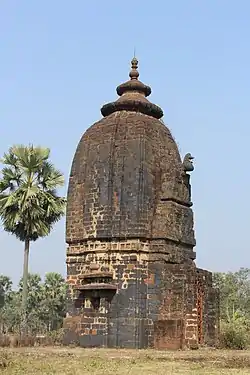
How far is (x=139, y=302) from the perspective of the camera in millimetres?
15922

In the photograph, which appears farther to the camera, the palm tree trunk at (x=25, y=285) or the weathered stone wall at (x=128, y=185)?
the palm tree trunk at (x=25, y=285)

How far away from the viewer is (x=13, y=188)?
21.8 metres

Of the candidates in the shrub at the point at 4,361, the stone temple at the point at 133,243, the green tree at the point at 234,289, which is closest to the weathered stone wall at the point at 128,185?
the stone temple at the point at 133,243

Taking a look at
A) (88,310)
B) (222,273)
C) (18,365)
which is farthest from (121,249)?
(222,273)

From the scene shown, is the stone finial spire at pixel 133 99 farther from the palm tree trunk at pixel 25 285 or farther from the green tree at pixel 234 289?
the green tree at pixel 234 289

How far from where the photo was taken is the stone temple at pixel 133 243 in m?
16.0

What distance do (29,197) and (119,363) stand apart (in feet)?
33.8

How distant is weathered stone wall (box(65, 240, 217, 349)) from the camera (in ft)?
51.9

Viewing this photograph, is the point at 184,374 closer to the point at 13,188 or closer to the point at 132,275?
the point at 132,275

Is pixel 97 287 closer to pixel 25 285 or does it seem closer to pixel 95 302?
pixel 95 302

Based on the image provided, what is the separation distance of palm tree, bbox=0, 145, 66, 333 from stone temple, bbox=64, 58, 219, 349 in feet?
11.3

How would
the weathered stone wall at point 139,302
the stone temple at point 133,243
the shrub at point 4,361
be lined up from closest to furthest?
the shrub at point 4,361 < the weathered stone wall at point 139,302 < the stone temple at point 133,243

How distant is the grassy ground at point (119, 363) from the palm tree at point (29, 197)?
24.2 feet

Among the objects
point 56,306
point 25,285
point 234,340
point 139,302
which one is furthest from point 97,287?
point 56,306
